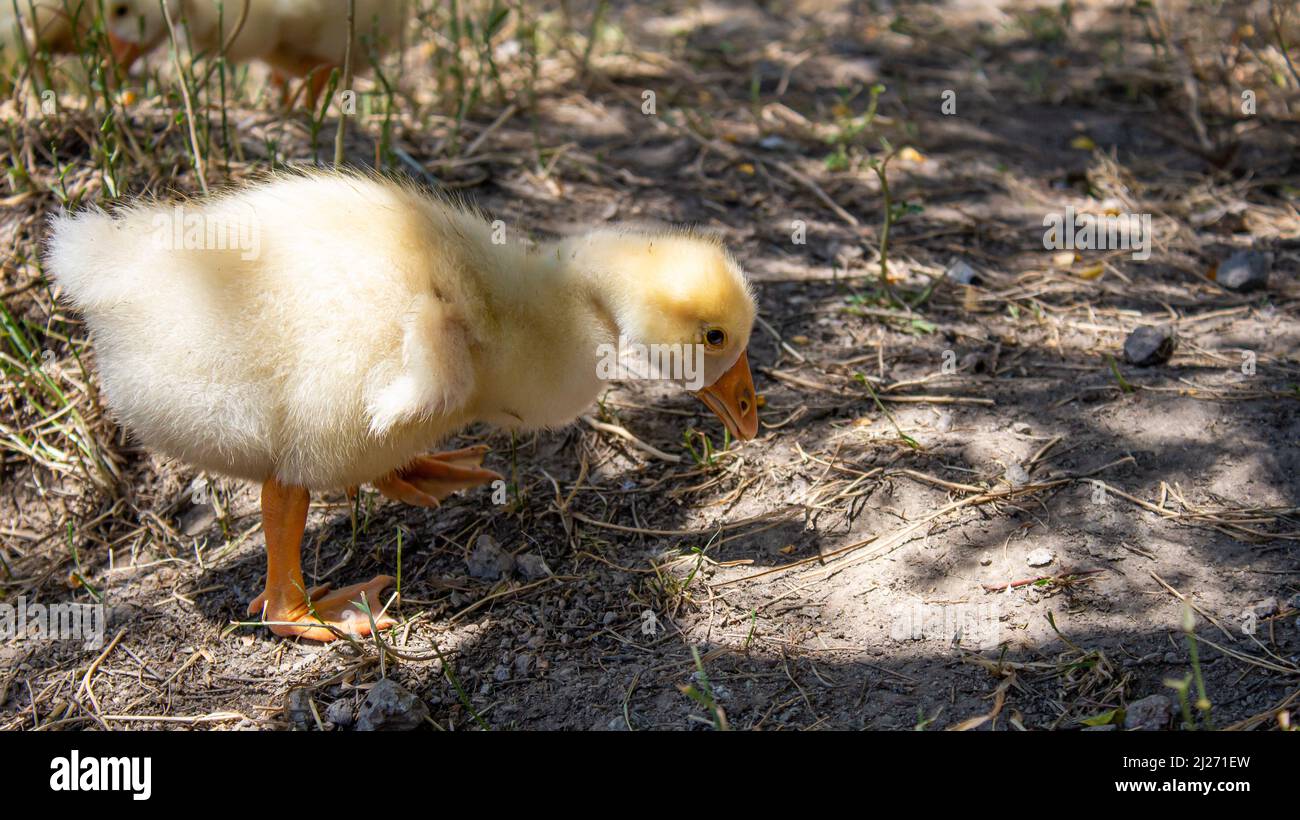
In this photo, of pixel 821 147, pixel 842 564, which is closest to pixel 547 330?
pixel 842 564

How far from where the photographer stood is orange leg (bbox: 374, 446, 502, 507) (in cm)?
398

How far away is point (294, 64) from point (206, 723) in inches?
185

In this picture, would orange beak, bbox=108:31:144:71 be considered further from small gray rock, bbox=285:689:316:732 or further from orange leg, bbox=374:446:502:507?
small gray rock, bbox=285:689:316:732

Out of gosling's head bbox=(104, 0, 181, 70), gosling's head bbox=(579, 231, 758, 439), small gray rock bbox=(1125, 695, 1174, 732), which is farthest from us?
gosling's head bbox=(104, 0, 181, 70)

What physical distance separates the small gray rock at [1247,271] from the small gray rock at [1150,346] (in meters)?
0.73

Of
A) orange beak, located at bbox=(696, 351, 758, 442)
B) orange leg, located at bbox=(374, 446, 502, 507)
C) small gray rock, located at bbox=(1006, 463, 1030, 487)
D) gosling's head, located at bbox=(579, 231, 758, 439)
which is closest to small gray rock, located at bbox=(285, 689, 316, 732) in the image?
orange leg, located at bbox=(374, 446, 502, 507)

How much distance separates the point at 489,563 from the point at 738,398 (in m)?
1.00

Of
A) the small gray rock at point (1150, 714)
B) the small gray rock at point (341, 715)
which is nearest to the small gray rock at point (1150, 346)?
the small gray rock at point (1150, 714)

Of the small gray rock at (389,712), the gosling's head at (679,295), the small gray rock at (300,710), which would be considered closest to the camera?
the small gray rock at (389,712)

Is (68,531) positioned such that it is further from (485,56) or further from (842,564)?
(485,56)

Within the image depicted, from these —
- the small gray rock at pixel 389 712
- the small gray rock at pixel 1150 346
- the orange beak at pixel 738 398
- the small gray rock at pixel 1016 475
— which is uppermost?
the small gray rock at pixel 1150 346

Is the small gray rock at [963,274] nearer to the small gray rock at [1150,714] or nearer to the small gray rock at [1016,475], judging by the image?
the small gray rock at [1016,475]

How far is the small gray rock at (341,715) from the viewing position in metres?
3.09

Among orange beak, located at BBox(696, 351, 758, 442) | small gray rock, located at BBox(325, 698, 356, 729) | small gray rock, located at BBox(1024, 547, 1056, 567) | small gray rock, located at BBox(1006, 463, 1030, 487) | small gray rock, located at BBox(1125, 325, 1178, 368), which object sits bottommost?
small gray rock, located at BBox(325, 698, 356, 729)
